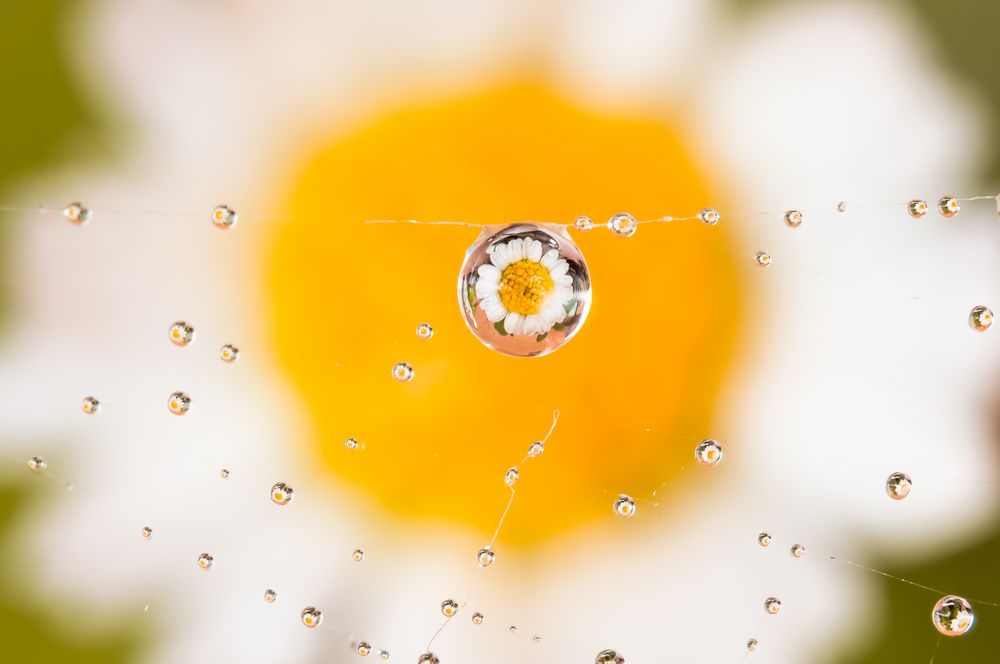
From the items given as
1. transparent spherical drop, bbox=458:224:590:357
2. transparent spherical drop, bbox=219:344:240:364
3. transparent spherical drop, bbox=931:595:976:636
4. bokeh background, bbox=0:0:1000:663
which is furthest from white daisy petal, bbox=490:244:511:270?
transparent spherical drop, bbox=931:595:976:636

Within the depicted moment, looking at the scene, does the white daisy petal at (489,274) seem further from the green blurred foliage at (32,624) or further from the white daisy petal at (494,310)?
the green blurred foliage at (32,624)

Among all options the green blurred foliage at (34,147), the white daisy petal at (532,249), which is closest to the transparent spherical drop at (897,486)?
the white daisy petal at (532,249)

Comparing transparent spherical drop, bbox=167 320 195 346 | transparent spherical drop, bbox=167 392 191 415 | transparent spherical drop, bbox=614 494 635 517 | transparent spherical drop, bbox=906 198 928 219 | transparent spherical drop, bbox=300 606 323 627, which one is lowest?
transparent spherical drop, bbox=300 606 323 627

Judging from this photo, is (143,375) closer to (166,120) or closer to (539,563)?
(166,120)

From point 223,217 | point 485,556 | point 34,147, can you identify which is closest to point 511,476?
point 485,556

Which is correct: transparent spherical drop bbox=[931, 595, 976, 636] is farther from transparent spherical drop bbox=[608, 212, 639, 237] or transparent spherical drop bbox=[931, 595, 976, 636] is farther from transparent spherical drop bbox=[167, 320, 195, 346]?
transparent spherical drop bbox=[167, 320, 195, 346]
